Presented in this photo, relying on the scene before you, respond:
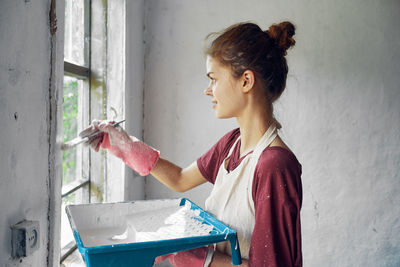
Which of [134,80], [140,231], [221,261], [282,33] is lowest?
[221,261]

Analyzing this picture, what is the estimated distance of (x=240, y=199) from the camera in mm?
1127

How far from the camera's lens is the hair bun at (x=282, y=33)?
1.20m

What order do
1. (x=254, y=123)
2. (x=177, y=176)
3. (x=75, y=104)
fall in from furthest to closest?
(x=75, y=104), (x=177, y=176), (x=254, y=123)

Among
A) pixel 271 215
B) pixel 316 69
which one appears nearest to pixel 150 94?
pixel 316 69

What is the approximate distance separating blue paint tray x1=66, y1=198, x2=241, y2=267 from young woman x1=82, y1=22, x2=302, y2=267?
0.11 m

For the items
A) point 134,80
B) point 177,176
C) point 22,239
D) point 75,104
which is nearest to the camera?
point 22,239

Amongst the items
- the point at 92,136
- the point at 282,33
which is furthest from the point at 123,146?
the point at 282,33

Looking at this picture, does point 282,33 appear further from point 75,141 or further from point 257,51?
point 75,141

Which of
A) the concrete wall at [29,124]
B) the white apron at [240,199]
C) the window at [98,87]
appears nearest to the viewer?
the concrete wall at [29,124]

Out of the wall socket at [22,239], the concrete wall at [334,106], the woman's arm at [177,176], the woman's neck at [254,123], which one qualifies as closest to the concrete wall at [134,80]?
the concrete wall at [334,106]

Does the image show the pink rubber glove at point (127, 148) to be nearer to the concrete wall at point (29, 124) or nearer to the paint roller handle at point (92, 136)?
the paint roller handle at point (92, 136)

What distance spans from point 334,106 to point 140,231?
155 cm

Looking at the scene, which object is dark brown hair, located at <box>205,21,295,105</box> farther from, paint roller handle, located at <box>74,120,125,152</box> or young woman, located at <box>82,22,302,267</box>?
paint roller handle, located at <box>74,120,125,152</box>

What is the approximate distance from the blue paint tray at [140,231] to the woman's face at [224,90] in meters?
0.38
